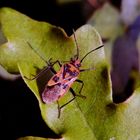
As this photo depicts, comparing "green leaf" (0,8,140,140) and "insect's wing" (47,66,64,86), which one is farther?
"insect's wing" (47,66,64,86)

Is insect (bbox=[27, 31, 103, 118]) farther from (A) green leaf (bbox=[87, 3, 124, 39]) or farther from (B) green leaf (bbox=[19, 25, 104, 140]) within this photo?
(A) green leaf (bbox=[87, 3, 124, 39])

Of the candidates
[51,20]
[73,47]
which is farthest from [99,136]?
[51,20]

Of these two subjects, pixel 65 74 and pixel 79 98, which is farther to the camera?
pixel 65 74

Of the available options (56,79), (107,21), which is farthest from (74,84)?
(107,21)

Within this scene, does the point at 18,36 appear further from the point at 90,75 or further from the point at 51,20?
the point at 51,20

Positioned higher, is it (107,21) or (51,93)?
(51,93)

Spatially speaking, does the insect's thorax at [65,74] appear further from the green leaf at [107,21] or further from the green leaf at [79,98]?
the green leaf at [107,21]

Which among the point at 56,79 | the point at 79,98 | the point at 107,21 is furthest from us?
the point at 107,21

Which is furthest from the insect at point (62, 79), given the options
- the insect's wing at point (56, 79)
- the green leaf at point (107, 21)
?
the green leaf at point (107, 21)

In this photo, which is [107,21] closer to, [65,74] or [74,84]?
[65,74]

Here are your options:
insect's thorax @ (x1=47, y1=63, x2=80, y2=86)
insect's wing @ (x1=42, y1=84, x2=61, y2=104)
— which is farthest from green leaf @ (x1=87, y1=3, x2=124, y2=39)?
insect's wing @ (x1=42, y1=84, x2=61, y2=104)
